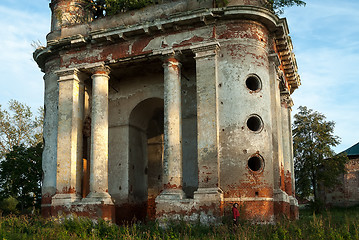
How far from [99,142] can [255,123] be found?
19.8ft

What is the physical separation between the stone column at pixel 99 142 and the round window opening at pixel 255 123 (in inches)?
222

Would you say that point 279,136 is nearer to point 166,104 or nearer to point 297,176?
point 166,104

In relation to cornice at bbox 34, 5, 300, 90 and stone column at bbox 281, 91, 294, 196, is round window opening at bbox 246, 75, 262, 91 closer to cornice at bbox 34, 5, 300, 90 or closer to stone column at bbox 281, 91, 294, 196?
cornice at bbox 34, 5, 300, 90

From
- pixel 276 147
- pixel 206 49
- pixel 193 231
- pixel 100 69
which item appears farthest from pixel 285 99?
pixel 193 231

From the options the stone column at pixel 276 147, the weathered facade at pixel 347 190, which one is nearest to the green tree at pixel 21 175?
the stone column at pixel 276 147

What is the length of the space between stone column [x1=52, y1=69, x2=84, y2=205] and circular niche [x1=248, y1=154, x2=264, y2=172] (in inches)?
271

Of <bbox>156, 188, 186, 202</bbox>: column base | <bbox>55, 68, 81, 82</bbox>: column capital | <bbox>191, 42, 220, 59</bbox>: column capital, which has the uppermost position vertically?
<bbox>191, 42, 220, 59</bbox>: column capital

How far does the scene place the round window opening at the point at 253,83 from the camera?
1472 cm

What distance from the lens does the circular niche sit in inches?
551

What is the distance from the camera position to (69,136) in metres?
16.2

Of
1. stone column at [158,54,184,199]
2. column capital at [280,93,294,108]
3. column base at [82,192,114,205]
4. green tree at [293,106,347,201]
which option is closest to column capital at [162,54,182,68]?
stone column at [158,54,184,199]

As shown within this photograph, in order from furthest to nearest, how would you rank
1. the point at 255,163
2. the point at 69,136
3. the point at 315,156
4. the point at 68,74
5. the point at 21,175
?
the point at 315,156
the point at 21,175
the point at 68,74
the point at 69,136
the point at 255,163

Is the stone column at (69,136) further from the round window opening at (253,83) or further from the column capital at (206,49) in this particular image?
the round window opening at (253,83)

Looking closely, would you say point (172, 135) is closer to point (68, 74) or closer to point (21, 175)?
point (68, 74)
